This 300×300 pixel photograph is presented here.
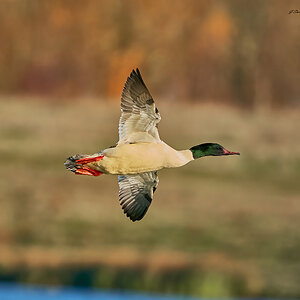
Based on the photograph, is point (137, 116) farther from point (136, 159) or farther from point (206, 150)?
point (206, 150)

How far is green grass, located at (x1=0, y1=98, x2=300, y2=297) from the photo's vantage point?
42.4 ft

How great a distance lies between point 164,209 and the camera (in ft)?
45.9

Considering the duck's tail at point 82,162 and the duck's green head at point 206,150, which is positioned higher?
the duck's green head at point 206,150

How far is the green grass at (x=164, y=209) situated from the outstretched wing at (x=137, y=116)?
757 centimetres

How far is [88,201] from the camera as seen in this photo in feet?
45.4

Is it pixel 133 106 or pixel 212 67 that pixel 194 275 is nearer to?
Answer: pixel 212 67

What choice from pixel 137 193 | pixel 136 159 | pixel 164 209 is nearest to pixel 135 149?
pixel 136 159

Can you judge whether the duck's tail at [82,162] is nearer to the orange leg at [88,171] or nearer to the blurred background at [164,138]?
the orange leg at [88,171]

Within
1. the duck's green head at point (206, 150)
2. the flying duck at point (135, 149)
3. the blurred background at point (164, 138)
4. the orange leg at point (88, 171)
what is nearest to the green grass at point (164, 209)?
the blurred background at point (164, 138)

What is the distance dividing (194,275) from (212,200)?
164 centimetres

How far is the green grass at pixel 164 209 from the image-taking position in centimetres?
1293

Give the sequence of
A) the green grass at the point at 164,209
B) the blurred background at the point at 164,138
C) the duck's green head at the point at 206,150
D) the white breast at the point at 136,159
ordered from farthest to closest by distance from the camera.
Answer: the blurred background at the point at 164,138 < the green grass at the point at 164,209 < the duck's green head at the point at 206,150 < the white breast at the point at 136,159

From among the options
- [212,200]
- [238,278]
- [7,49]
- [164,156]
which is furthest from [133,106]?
[7,49]

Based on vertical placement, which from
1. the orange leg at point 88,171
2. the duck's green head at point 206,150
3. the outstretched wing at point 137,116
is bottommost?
the orange leg at point 88,171
